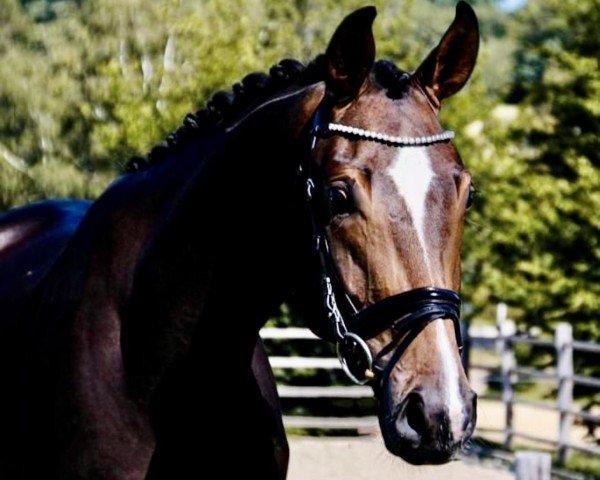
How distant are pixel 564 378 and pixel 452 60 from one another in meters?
10.8

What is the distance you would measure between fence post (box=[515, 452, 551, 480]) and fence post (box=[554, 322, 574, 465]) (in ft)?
19.6

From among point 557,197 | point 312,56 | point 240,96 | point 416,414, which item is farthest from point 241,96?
point 557,197

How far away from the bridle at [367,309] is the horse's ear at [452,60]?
231 millimetres

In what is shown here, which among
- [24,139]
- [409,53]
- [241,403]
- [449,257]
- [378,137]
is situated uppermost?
[378,137]

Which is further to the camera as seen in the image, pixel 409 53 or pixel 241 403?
pixel 409 53

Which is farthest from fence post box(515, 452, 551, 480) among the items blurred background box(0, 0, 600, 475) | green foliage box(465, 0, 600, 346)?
green foliage box(465, 0, 600, 346)

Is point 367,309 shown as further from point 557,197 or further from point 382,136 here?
point 557,197

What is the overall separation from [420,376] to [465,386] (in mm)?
103

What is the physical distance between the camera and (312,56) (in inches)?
228

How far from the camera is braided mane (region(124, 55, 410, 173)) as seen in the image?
12.1ft

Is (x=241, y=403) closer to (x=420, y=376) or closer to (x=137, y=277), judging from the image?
(x=137, y=277)

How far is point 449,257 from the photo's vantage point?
307cm

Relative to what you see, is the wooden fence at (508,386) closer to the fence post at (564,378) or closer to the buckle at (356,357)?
the fence post at (564,378)

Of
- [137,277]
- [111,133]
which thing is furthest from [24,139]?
[137,277]
